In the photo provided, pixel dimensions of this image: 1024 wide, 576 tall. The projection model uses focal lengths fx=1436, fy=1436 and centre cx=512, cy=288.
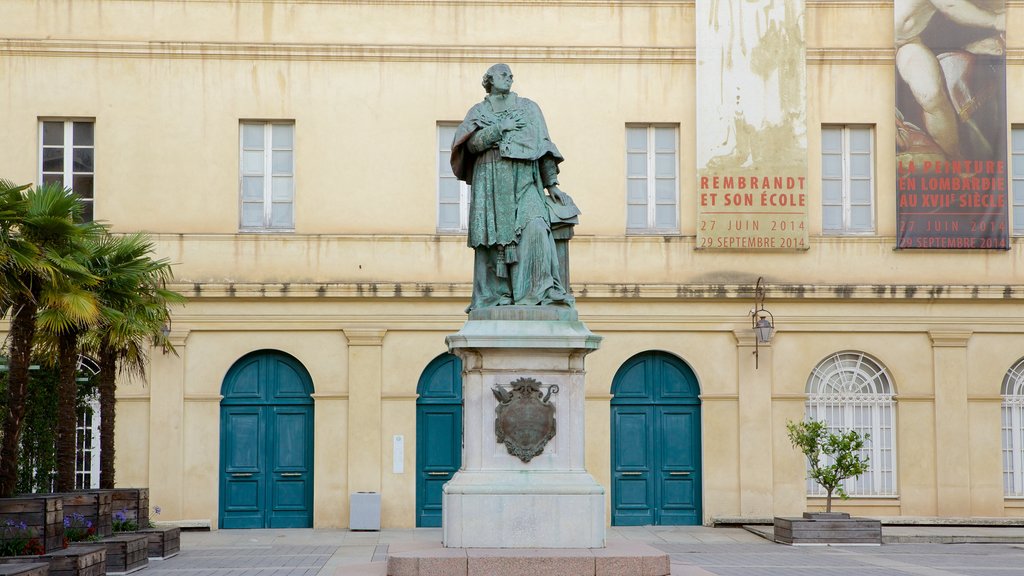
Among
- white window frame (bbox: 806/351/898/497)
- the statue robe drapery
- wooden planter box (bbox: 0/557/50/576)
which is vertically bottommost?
wooden planter box (bbox: 0/557/50/576)

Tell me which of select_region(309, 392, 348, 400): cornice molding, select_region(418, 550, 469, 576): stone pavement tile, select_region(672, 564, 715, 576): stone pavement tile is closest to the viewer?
select_region(418, 550, 469, 576): stone pavement tile

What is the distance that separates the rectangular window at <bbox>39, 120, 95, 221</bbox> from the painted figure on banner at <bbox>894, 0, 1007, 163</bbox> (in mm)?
14398

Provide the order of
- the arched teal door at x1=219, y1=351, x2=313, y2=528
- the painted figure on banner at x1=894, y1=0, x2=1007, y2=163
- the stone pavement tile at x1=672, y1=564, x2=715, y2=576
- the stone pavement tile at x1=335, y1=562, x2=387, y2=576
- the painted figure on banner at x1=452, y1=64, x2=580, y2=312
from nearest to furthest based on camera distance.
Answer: the stone pavement tile at x1=335, y1=562, x2=387, y2=576 → the stone pavement tile at x1=672, y1=564, x2=715, y2=576 → the painted figure on banner at x1=452, y1=64, x2=580, y2=312 → the arched teal door at x1=219, y1=351, x2=313, y2=528 → the painted figure on banner at x1=894, y1=0, x2=1007, y2=163

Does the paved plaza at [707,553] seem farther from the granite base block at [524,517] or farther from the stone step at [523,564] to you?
the stone step at [523,564]

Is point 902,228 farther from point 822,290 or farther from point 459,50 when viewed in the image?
point 459,50

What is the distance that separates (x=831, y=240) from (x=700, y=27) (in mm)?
4476

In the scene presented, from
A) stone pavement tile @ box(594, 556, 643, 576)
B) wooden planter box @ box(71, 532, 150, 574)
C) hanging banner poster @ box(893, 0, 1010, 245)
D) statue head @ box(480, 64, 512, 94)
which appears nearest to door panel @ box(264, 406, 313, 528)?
wooden planter box @ box(71, 532, 150, 574)

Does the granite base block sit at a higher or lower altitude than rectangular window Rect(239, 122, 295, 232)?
lower

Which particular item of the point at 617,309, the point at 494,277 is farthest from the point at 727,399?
the point at 494,277

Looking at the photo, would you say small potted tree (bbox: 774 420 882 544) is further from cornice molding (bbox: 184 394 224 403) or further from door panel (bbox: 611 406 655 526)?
cornice molding (bbox: 184 394 224 403)

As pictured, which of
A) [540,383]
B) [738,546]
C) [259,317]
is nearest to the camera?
[540,383]

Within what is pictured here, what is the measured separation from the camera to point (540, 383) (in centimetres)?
1273

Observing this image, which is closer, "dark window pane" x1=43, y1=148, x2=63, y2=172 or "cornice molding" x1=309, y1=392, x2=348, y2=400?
"cornice molding" x1=309, y1=392, x2=348, y2=400

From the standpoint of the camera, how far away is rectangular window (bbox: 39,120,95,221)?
994 inches
